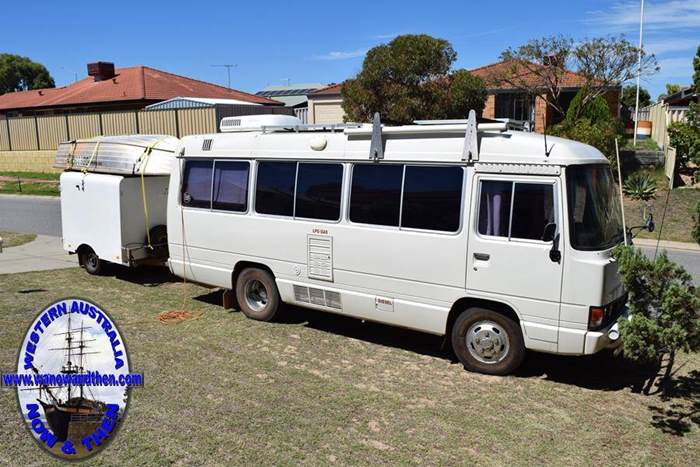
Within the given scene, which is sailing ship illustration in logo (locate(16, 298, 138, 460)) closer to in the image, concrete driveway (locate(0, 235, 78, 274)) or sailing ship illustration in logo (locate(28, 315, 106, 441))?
sailing ship illustration in logo (locate(28, 315, 106, 441))

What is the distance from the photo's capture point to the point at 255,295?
8.94 metres

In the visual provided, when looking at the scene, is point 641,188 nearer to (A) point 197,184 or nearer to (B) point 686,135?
(B) point 686,135

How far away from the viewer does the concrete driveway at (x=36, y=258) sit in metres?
12.2

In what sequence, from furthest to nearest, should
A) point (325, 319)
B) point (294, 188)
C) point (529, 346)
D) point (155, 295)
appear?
point (155, 295) < point (325, 319) < point (294, 188) < point (529, 346)

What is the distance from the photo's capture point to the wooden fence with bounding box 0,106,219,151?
27.9 meters

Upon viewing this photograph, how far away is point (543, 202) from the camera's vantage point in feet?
20.6

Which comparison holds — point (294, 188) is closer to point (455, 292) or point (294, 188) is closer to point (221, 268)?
point (221, 268)

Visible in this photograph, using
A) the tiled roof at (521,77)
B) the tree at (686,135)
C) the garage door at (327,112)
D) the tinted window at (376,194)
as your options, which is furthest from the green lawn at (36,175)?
the tinted window at (376,194)

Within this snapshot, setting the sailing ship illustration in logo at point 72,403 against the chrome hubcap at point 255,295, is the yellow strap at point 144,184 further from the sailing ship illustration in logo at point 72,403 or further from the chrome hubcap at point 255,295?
the sailing ship illustration in logo at point 72,403

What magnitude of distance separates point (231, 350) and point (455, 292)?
271 centimetres

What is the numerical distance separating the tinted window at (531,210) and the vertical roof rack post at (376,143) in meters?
1.71

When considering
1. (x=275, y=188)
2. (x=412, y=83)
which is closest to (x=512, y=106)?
(x=412, y=83)

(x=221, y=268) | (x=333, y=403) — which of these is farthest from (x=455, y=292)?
(x=221, y=268)

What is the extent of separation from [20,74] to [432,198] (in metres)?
80.0
